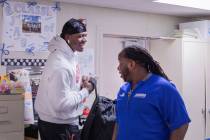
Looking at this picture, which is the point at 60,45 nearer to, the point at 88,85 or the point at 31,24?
the point at 88,85

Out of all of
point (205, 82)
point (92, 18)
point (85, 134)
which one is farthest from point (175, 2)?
point (85, 134)

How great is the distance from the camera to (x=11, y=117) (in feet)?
10.4

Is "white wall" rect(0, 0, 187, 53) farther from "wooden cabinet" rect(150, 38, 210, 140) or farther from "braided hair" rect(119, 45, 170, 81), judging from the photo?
"braided hair" rect(119, 45, 170, 81)

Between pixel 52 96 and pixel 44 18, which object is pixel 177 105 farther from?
pixel 44 18

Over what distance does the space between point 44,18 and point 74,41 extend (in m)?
1.33

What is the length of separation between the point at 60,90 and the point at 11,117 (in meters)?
0.93

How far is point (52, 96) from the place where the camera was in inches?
96.2

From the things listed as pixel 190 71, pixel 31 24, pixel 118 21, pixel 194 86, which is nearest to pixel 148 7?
pixel 118 21

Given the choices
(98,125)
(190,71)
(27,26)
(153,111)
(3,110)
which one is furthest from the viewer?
(190,71)

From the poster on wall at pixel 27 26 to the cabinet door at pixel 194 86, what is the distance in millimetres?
1807

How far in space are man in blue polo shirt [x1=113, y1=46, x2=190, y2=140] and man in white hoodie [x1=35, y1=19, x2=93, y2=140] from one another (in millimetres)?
461

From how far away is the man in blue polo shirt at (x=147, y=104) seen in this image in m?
1.93

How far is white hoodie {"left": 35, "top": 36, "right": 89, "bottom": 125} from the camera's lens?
243 cm

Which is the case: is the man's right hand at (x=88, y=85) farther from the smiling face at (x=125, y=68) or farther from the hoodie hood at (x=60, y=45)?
the smiling face at (x=125, y=68)
